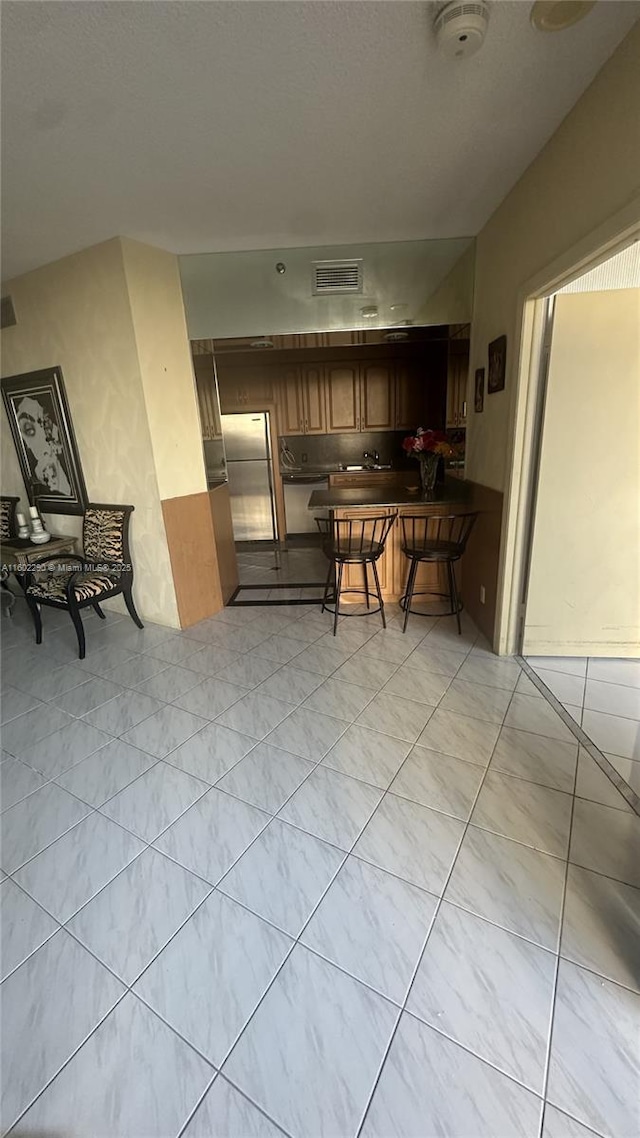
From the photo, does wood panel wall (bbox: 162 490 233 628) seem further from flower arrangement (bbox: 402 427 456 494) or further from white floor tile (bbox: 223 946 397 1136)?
white floor tile (bbox: 223 946 397 1136)

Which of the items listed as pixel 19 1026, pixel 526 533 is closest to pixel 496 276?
pixel 526 533

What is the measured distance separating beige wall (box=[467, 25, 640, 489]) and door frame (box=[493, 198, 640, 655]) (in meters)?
0.06

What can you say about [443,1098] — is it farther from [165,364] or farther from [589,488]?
[165,364]

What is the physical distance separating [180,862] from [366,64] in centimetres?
282

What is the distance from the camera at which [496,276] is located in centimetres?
259

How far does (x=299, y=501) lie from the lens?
5.70 m

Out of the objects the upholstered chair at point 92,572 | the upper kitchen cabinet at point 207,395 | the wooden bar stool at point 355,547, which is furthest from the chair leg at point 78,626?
the wooden bar stool at point 355,547

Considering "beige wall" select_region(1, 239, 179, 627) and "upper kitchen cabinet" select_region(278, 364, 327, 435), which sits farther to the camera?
"upper kitchen cabinet" select_region(278, 364, 327, 435)

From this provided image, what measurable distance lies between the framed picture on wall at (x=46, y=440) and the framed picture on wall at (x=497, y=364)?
3.02 m

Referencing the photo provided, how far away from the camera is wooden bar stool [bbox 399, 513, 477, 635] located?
296 cm

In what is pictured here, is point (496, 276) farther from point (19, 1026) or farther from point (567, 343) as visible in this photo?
point (19, 1026)

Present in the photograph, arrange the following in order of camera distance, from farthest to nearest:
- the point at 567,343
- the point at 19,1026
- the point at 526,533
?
1. the point at 526,533
2. the point at 567,343
3. the point at 19,1026

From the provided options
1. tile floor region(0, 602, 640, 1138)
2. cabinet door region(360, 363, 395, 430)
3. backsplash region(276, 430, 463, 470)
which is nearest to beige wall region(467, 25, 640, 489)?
tile floor region(0, 602, 640, 1138)

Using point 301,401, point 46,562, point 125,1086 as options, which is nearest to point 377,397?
point 301,401
